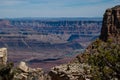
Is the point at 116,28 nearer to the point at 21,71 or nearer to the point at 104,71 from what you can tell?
the point at 21,71

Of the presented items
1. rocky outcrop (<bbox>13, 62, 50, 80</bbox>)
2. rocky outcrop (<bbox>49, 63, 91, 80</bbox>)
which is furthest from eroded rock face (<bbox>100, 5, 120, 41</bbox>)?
rocky outcrop (<bbox>49, 63, 91, 80</bbox>)

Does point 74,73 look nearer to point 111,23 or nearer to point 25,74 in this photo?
point 25,74

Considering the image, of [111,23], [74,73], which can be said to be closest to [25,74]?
[74,73]

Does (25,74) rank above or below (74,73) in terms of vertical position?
below

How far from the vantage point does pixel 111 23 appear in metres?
83.7

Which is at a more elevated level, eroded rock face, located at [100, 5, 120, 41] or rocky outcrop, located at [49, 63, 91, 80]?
rocky outcrop, located at [49, 63, 91, 80]

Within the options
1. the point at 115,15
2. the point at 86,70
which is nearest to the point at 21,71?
the point at 86,70

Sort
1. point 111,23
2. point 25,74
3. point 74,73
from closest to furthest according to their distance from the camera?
point 74,73 < point 25,74 < point 111,23

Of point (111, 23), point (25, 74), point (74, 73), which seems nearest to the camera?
point (74, 73)

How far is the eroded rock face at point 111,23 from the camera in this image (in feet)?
263

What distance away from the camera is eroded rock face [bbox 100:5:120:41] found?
263ft

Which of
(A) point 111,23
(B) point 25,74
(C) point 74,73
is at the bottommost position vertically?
(A) point 111,23

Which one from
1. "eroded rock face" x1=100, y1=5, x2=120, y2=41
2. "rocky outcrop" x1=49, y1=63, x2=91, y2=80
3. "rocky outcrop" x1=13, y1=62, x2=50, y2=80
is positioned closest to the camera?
"rocky outcrop" x1=49, y1=63, x2=91, y2=80

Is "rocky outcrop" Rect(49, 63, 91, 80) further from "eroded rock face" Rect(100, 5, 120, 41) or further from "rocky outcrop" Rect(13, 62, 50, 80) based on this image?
"eroded rock face" Rect(100, 5, 120, 41)
